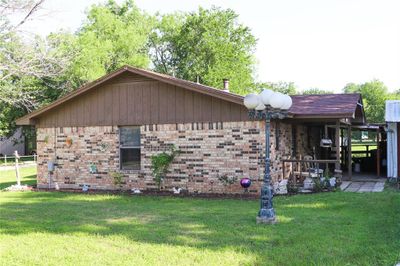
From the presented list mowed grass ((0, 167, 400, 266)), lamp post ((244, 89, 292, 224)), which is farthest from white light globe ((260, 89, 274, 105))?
mowed grass ((0, 167, 400, 266))

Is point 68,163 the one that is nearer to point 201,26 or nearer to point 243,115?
point 243,115

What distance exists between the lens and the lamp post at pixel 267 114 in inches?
311

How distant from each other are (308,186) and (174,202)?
3.82 metres

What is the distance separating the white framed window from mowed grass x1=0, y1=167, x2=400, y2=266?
8.07ft

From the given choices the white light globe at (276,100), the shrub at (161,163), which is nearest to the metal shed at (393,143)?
the shrub at (161,163)

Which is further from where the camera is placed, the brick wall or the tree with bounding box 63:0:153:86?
the tree with bounding box 63:0:153:86

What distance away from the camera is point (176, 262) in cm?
567

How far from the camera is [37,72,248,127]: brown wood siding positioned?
12.3 metres

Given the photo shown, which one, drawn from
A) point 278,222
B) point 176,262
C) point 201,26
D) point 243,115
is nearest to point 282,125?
point 243,115

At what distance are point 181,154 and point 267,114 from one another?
4.90 metres

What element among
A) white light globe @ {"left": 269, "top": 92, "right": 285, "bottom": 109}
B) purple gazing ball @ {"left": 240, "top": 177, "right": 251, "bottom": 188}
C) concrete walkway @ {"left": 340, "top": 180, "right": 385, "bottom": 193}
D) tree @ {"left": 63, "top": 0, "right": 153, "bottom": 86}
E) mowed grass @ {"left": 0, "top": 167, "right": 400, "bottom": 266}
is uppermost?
A: tree @ {"left": 63, "top": 0, "right": 153, "bottom": 86}

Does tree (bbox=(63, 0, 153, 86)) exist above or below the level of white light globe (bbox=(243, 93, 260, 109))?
above

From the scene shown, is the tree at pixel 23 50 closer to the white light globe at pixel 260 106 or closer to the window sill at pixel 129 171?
the window sill at pixel 129 171

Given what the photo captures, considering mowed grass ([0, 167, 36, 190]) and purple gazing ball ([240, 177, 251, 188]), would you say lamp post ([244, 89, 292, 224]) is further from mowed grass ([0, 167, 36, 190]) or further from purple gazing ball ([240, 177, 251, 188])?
mowed grass ([0, 167, 36, 190])
